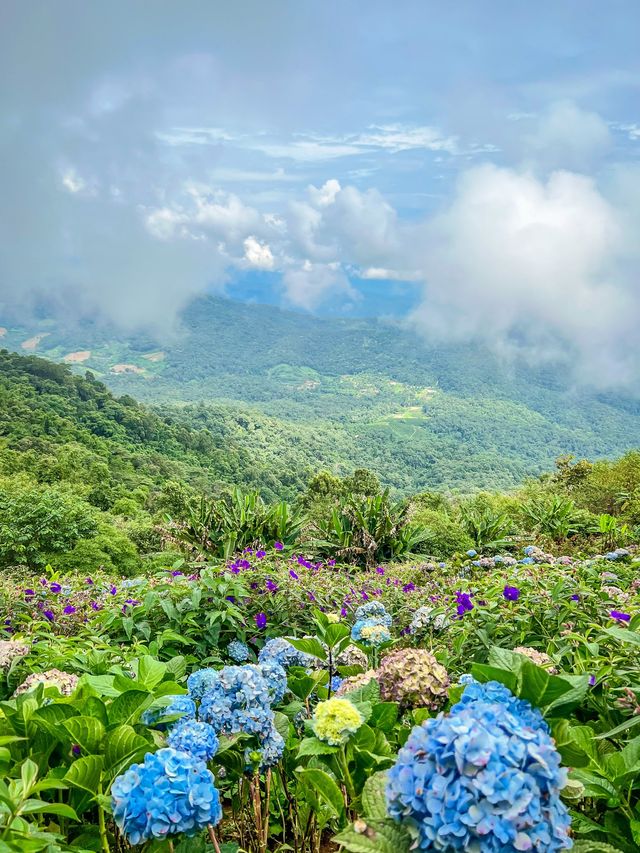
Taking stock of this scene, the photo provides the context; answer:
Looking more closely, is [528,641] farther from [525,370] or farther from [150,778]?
[525,370]

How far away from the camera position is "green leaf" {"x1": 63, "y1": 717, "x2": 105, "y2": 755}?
1.15 meters

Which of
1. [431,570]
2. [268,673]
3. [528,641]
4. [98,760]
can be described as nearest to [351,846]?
[98,760]

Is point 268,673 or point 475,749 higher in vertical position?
point 475,749

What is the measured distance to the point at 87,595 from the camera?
11.8 feet

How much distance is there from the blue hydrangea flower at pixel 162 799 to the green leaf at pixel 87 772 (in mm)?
190

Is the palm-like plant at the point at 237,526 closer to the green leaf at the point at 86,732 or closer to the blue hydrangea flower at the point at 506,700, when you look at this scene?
the green leaf at the point at 86,732

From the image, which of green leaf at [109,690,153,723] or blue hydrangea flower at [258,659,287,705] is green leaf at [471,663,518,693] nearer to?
blue hydrangea flower at [258,659,287,705]

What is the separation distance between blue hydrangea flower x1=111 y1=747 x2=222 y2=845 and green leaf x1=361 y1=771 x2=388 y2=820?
9.6 inches

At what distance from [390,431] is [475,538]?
298ft

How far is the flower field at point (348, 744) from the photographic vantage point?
71 centimetres

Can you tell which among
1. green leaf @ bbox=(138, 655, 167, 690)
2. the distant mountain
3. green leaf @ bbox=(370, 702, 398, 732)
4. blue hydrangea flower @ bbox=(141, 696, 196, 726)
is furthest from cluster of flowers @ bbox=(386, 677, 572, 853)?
the distant mountain

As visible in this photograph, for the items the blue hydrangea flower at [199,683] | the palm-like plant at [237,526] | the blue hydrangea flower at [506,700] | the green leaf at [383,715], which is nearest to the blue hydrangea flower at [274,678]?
the blue hydrangea flower at [199,683]

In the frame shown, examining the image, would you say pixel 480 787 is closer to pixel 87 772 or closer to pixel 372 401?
pixel 87 772

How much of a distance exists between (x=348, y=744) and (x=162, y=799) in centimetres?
38
